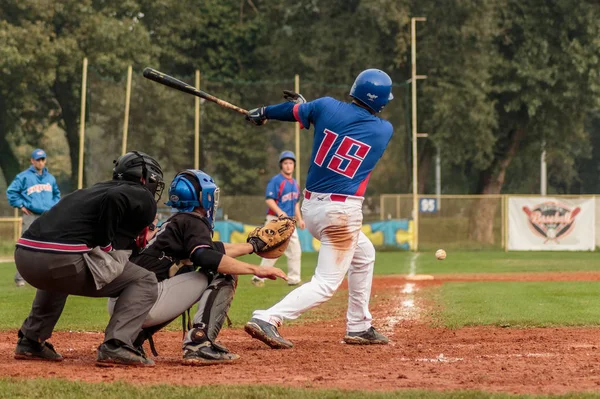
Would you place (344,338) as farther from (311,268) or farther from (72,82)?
(72,82)

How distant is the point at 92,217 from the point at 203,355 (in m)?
1.25

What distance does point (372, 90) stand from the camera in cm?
797

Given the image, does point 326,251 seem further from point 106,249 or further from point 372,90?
point 106,249

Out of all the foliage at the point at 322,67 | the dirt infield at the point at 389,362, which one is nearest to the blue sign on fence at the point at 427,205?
the foliage at the point at 322,67

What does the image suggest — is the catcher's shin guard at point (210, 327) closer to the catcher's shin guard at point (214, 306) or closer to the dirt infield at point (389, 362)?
the catcher's shin guard at point (214, 306)

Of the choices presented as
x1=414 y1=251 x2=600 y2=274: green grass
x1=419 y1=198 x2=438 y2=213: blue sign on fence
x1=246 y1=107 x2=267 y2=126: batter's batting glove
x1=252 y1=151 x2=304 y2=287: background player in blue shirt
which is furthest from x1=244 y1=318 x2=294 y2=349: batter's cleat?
x1=419 y1=198 x2=438 y2=213: blue sign on fence

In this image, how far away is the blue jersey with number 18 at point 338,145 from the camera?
7820mm

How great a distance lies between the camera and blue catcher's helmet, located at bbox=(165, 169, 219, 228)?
Result: 6973 mm

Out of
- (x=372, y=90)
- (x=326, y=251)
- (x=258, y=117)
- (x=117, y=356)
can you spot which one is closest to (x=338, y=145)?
(x=372, y=90)

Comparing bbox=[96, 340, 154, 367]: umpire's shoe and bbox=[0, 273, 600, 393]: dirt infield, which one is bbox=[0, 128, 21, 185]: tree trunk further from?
bbox=[96, 340, 154, 367]: umpire's shoe

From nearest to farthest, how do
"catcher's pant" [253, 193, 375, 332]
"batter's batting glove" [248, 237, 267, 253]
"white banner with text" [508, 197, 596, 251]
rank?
"batter's batting glove" [248, 237, 267, 253] < "catcher's pant" [253, 193, 375, 332] < "white banner with text" [508, 197, 596, 251]

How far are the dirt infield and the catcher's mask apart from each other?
1287mm

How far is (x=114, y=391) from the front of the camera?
18.6ft

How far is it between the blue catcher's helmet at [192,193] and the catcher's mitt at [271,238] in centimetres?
36
